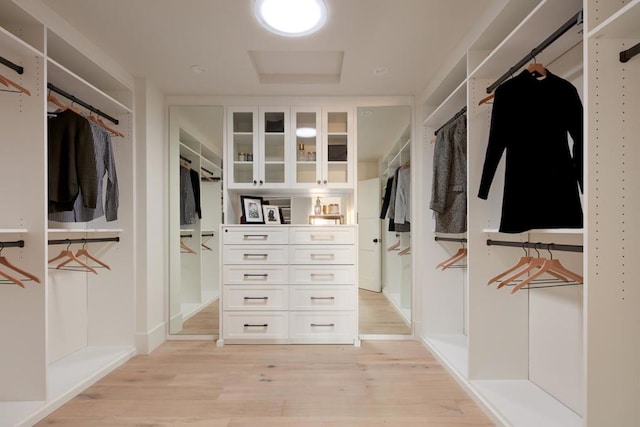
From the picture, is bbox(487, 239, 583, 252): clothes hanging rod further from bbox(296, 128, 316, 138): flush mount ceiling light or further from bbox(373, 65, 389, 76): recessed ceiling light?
bbox(296, 128, 316, 138): flush mount ceiling light

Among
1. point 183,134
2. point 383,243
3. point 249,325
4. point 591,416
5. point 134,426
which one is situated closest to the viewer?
point 591,416

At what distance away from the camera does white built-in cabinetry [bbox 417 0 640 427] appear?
1.26 metres

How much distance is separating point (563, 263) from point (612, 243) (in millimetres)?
666

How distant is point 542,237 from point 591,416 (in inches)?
40.0

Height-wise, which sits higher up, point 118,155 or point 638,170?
point 118,155

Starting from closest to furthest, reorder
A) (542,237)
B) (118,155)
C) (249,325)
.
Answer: (542,237), (118,155), (249,325)

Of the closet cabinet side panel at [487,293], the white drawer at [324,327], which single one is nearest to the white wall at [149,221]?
the white drawer at [324,327]

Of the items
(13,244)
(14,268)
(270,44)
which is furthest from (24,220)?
(270,44)

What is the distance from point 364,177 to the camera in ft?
11.2

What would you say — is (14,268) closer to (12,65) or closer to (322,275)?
(12,65)

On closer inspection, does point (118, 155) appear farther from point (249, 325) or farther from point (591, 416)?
point (591, 416)

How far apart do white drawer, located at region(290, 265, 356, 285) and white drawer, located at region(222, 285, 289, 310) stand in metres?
0.15

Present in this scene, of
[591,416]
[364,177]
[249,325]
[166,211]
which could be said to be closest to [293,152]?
[364,177]

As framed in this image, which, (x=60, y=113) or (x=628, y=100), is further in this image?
(x=60, y=113)
